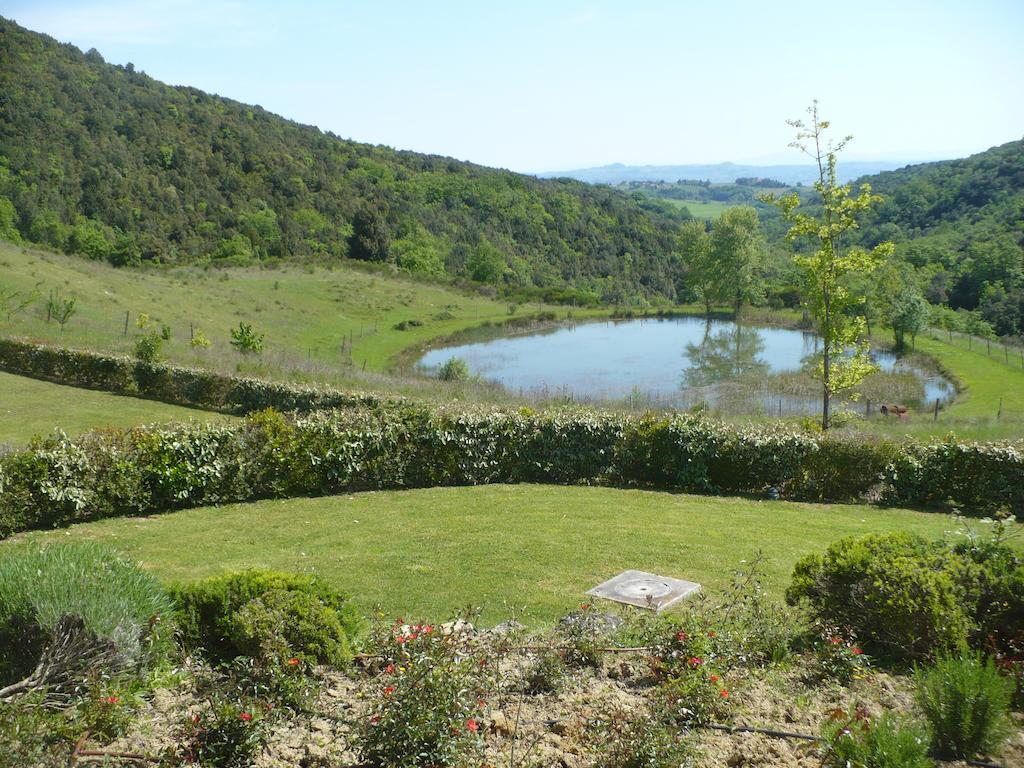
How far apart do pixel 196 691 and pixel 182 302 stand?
41446 millimetres

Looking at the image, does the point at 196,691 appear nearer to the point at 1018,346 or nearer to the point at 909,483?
the point at 909,483

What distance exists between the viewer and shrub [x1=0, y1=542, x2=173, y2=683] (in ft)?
17.0

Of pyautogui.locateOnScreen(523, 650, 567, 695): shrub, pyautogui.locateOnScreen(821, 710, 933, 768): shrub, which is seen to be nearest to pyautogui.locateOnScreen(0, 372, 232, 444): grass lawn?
pyautogui.locateOnScreen(523, 650, 567, 695): shrub

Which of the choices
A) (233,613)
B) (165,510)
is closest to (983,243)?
(165,510)

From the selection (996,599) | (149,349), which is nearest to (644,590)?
(996,599)

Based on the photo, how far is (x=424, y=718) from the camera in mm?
4582

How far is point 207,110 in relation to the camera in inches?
4018

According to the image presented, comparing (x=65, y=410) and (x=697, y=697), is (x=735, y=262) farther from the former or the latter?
(x=697, y=697)

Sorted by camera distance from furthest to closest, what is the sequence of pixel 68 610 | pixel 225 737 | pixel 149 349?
pixel 149 349
pixel 68 610
pixel 225 737

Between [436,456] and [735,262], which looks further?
[735,262]

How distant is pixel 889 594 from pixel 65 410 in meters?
21.3

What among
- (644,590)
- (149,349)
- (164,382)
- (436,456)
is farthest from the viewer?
(149,349)

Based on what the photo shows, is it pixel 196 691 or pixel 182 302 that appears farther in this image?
pixel 182 302

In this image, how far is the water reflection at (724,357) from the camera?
142 ft
